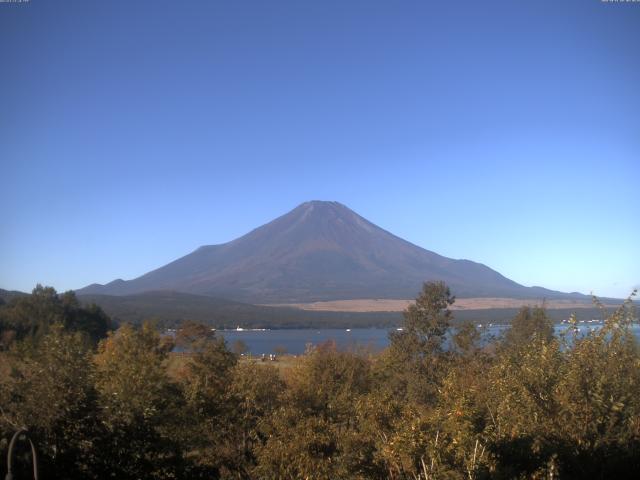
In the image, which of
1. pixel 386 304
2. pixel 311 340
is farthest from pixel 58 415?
pixel 386 304

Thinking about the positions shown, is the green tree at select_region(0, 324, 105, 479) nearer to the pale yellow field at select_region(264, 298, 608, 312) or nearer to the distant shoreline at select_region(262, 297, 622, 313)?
the pale yellow field at select_region(264, 298, 608, 312)

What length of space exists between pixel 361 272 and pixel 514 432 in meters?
190

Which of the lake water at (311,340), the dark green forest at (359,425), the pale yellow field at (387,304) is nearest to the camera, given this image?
the dark green forest at (359,425)

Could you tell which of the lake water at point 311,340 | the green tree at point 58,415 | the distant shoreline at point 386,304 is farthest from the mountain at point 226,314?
the green tree at point 58,415

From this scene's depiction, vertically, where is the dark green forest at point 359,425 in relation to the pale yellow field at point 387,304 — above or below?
above

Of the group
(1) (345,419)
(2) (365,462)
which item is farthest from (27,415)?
(1) (345,419)

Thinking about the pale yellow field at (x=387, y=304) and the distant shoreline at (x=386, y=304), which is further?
the distant shoreline at (x=386, y=304)

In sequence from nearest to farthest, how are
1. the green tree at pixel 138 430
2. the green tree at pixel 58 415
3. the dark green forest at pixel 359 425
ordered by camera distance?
the dark green forest at pixel 359 425 → the green tree at pixel 58 415 → the green tree at pixel 138 430

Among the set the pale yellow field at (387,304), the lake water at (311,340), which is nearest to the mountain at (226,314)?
the lake water at (311,340)

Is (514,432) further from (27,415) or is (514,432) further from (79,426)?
(27,415)

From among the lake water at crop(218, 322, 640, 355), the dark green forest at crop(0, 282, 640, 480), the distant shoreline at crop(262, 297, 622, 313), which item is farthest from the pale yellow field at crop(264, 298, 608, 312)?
the dark green forest at crop(0, 282, 640, 480)

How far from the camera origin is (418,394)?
21203 mm

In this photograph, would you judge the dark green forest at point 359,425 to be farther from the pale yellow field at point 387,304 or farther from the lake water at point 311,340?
the pale yellow field at point 387,304

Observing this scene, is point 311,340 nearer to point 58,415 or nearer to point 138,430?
point 138,430
